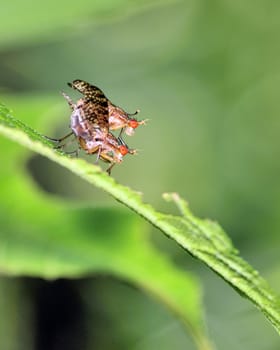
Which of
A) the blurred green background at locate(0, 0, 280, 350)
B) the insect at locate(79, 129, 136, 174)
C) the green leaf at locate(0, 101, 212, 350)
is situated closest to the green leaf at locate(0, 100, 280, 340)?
the insect at locate(79, 129, 136, 174)

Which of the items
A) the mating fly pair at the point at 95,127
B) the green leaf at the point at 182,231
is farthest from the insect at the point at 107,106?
the green leaf at the point at 182,231

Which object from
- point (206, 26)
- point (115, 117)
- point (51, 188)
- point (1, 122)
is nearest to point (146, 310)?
point (51, 188)

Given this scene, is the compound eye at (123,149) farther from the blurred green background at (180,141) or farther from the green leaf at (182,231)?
the blurred green background at (180,141)

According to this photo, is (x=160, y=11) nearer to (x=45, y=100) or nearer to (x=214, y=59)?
(x=214, y=59)

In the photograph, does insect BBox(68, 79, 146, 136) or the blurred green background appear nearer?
insect BBox(68, 79, 146, 136)

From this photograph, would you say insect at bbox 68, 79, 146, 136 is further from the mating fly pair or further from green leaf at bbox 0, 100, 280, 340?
green leaf at bbox 0, 100, 280, 340

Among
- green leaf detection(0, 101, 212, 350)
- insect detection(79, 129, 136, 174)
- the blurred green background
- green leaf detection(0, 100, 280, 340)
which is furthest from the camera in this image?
the blurred green background
